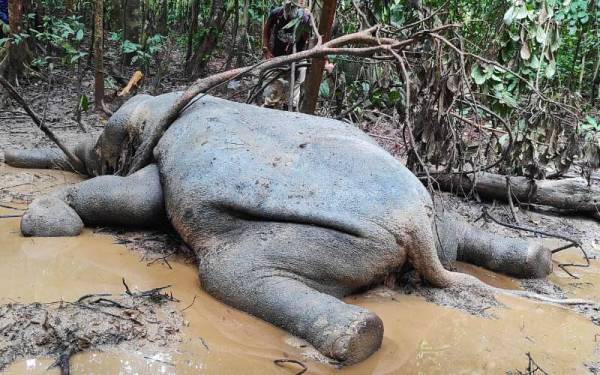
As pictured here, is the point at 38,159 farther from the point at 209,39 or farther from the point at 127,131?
the point at 209,39

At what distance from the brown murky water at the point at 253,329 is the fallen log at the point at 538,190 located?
1.51 m

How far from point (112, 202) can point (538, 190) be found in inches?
130

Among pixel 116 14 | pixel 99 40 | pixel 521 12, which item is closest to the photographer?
pixel 521 12

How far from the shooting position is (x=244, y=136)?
3205mm

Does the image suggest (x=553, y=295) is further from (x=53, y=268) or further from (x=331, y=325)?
(x=53, y=268)

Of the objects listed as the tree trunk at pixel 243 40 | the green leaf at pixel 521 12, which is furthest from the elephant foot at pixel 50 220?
the tree trunk at pixel 243 40

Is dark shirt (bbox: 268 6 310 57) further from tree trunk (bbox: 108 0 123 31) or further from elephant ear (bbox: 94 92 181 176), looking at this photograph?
tree trunk (bbox: 108 0 123 31)

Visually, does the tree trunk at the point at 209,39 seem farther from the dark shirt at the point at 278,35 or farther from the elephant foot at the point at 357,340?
the elephant foot at the point at 357,340

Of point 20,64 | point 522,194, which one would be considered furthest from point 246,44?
point 522,194

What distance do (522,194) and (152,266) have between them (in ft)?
10.1

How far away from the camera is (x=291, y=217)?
2.70 meters

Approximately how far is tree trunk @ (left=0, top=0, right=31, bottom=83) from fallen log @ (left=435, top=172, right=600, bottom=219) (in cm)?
494

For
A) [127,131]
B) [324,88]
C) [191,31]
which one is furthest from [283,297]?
[191,31]

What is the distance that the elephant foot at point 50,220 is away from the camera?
3.06m
